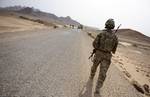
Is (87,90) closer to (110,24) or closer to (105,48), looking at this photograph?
(105,48)

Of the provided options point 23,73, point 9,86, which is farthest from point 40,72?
point 9,86

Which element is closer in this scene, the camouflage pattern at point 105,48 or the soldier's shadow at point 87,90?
the soldier's shadow at point 87,90

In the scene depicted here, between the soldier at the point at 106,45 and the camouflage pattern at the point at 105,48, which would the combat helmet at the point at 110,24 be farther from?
the camouflage pattern at the point at 105,48

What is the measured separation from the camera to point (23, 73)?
20.8 feet

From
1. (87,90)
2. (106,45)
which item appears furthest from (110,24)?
(87,90)

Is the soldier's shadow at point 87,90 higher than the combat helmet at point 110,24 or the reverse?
the reverse

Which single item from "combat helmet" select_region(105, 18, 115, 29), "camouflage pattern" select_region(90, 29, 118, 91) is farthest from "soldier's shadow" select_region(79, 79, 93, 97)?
"combat helmet" select_region(105, 18, 115, 29)

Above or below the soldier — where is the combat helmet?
above

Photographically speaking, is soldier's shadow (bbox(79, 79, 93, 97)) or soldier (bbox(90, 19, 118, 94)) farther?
soldier (bbox(90, 19, 118, 94))

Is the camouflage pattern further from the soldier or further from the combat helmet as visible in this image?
the combat helmet

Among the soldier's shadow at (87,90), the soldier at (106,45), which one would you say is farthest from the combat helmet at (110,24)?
the soldier's shadow at (87,90)

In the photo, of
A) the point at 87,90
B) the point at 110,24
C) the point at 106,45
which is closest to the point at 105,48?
the point at 106,45

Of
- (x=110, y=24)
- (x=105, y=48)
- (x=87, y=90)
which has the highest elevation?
(x=110, y=24)

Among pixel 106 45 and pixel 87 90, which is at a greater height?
pixel 106 45
